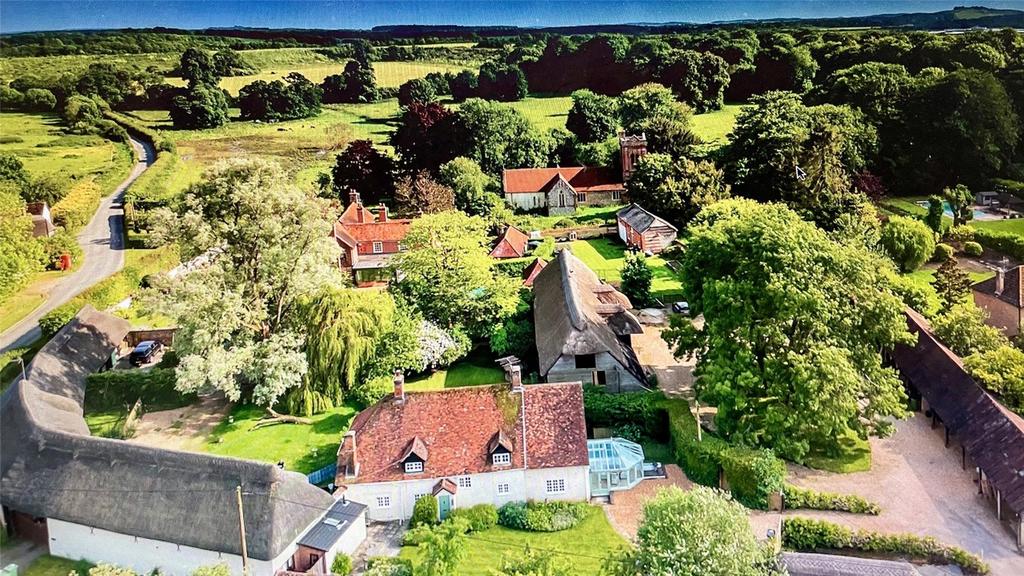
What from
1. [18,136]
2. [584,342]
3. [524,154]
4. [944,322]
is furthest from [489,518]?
[524,154]

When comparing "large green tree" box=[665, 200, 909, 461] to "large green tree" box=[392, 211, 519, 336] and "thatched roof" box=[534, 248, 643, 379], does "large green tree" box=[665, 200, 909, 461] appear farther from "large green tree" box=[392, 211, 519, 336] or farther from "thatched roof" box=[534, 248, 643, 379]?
"large green tree" box=[392, 211, 519, 336]

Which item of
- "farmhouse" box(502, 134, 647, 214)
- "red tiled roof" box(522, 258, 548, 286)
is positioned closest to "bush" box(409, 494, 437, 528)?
"red tiled roof" box(522, 258, 548, 286)

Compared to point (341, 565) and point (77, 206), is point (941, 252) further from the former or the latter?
point (77, 206)

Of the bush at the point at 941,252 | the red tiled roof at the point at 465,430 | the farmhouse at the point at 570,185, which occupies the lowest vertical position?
the red tiled roof at the point at 465,430

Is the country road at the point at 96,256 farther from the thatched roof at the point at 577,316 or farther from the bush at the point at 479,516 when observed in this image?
the bush at the point at 479,516

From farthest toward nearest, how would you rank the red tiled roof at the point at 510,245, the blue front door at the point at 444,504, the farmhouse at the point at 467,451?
the red tiled roof at the point at 510,245, the farmhouse at the point at 467,451, the blue front door at the point at 444,504

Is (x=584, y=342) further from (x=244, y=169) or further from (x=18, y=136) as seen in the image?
(x=18, y=136)

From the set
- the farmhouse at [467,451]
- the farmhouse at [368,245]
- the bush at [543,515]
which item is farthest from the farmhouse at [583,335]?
the farmhouse at [368,245]

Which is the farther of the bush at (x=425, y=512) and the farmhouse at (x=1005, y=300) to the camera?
the farmhouse at (x=1005, y=300)
